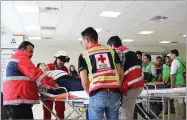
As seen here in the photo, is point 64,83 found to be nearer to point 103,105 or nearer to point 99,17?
point 103,105

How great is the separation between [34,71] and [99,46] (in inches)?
32.8

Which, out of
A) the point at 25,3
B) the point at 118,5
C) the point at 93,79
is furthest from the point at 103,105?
the point at 25,3

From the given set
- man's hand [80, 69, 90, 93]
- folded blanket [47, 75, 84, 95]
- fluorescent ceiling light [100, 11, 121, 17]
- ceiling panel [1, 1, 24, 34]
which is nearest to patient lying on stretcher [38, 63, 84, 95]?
folded blanket [47, 75, 84, 95]

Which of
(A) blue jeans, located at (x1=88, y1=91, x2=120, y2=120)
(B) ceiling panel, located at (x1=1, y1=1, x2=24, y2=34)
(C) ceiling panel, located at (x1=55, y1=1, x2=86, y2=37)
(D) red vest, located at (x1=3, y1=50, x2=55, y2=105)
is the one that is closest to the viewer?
(A) blue jeans, located at (x1=88, y1=91, x2=120, y2=120)

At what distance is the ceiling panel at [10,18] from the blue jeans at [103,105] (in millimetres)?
4195

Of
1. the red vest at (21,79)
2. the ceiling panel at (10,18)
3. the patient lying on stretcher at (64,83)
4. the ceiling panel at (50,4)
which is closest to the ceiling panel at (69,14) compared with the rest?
the ceiling panel at (50,4)

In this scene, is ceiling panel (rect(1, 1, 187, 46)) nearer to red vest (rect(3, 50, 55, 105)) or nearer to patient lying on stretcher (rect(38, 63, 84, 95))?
patient lying on stretcher (rect(38, 63, 84, 95))

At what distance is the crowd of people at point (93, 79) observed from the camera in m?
1.93

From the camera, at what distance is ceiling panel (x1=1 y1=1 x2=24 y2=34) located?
5697 millimetres

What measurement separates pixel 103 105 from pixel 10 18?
5.67 metres

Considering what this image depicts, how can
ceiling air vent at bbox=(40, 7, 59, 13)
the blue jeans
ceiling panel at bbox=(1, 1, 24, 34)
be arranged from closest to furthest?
the blue jeans, ceiling panel at bbox=(1, 1, 24, 34), ceiling air vent at bbox=(40, 7, 59, 13)

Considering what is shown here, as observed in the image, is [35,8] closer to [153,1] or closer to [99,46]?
[153,1]

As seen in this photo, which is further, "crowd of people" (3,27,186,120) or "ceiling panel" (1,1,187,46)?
"ceiling panel" (1,1,187,46)

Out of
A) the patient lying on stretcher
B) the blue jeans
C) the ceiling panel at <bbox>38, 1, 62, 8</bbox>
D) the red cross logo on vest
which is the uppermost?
the ceiling panel at <bbox>38, 1, 62, 8</bbox>
